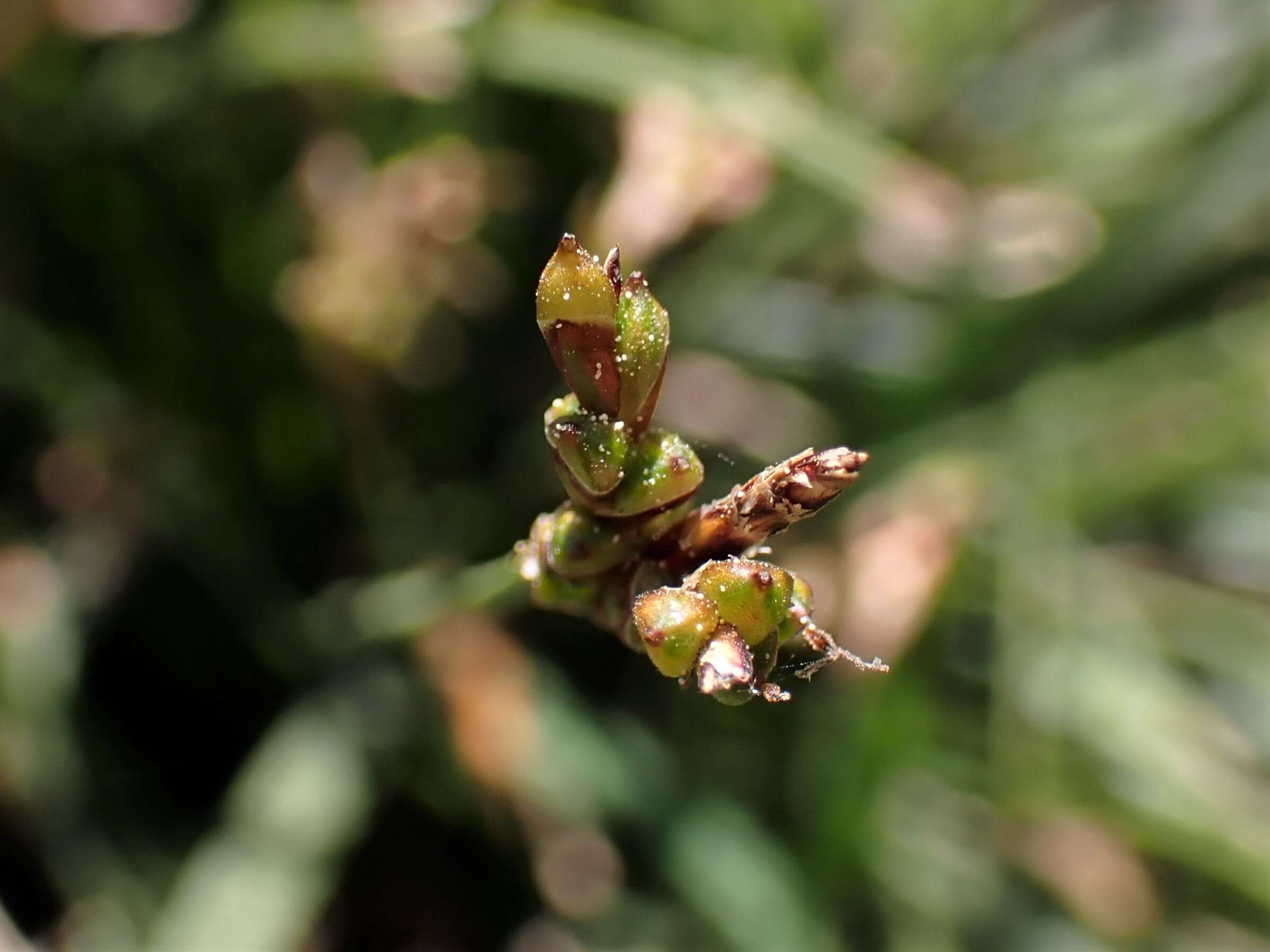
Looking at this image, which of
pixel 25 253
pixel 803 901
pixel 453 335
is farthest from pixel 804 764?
pixel 25 253

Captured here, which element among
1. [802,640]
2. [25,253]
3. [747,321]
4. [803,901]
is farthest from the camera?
[747,321]

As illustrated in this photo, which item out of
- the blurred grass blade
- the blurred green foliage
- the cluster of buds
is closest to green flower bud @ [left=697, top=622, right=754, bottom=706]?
the cluster of buds

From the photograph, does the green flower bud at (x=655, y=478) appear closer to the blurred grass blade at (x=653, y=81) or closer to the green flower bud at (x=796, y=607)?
the green flower bud at (x=796, y=607)

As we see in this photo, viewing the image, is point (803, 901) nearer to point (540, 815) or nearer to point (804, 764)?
point (804, 764)

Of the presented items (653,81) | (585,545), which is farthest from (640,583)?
(653,81)

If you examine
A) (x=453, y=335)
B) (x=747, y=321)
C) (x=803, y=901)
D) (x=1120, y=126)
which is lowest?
(x=803, y=901)

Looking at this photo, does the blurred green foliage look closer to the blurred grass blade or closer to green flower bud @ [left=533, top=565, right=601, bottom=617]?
the blurred grass blade

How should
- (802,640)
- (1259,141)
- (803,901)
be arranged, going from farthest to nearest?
1. (1259,141)
2. (803,901)
3. (802,640)
